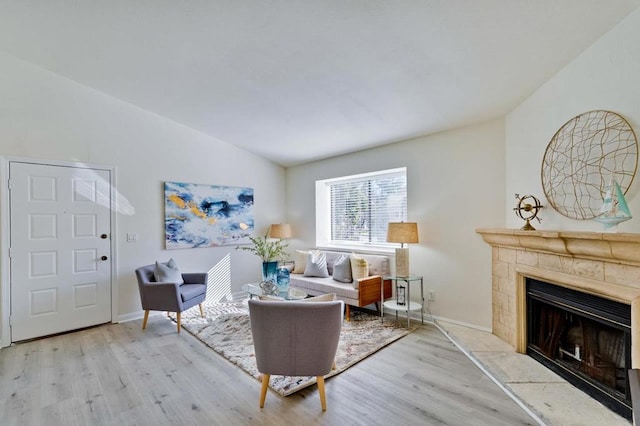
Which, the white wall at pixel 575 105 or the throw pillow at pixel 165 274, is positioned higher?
the white wall at pixel 575 105

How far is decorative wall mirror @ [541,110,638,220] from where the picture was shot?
204cm

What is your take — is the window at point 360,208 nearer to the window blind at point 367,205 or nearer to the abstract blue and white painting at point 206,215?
the window blind at point 367,205

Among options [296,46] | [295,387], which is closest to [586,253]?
[295,387]

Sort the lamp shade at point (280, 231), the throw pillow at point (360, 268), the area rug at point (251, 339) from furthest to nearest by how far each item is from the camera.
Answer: the lamp shade at point (280, 231) → the throw pillow at point (360, 268) → the area rug at point (251, 339)

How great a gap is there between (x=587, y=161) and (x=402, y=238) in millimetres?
1967

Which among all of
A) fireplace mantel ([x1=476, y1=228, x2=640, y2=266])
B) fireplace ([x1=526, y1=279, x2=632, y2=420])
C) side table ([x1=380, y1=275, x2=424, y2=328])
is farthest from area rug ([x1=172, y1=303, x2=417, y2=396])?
fireplace mantel ([x1=476, y1=228, x2=640, y2=266])

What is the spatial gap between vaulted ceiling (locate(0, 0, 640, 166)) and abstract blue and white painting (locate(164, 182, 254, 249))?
4.26ft

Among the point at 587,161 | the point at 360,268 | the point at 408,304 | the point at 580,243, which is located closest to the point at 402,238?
the point at 360,268

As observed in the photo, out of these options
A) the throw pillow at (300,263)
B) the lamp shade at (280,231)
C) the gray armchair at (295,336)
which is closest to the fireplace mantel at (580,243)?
the gray armchair at (295,336)

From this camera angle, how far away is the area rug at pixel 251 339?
2.60m

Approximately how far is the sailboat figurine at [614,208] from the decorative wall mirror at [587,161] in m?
0.16

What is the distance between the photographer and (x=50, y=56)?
10.6ft

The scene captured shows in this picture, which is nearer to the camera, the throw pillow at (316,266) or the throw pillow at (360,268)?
the throw pillow at (360,268)

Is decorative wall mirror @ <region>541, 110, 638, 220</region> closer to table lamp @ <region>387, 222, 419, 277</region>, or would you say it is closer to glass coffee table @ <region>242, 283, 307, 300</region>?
table lamp @ <region>387, 222, 419, 277</region>
